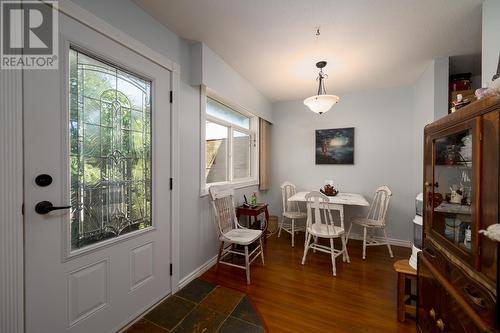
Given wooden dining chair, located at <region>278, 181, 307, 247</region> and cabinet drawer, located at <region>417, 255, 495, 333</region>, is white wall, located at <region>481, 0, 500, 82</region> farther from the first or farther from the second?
wooden dining chair, located at <region>278, 181, 307, 247</region>

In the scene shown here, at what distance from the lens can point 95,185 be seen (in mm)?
1436

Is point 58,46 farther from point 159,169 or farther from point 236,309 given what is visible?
point 236,309

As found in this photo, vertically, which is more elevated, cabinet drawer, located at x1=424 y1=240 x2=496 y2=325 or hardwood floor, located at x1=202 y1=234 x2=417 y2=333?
cabinet drawer, located at x1=424 y1=240 x2=496 y2=325

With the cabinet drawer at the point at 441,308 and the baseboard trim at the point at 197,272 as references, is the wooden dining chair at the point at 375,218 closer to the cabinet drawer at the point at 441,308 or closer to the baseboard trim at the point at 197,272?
the cabinet drawer at the point at 441,308

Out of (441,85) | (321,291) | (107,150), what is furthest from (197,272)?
(441,85)

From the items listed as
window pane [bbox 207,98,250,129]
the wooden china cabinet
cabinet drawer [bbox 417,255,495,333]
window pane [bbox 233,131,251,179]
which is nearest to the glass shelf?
the wooden china cabinet

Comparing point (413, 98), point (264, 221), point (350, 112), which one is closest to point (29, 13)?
point (264, 221)

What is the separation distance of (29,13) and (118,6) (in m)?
0.59

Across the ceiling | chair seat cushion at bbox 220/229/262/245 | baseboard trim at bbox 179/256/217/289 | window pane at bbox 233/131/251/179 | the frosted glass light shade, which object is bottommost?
baseboard trim at bbox 179/256/217/289

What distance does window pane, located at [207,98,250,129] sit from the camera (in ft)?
A: 9.35

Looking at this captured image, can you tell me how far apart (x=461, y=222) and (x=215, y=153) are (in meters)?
2.52

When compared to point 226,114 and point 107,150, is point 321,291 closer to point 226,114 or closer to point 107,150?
point 107,150

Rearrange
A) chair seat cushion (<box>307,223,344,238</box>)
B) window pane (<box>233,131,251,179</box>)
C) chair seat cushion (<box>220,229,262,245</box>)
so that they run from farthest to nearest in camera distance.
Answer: window pane (<box>233,131,251,179</box>) < chair seat cushion (<box>307,223,344,238</box>) < chair seat cushion (<box>220,229,262,245</box>)

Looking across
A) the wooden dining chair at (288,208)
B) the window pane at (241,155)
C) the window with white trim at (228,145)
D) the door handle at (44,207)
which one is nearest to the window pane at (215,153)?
the window with white trim at (228,145)
